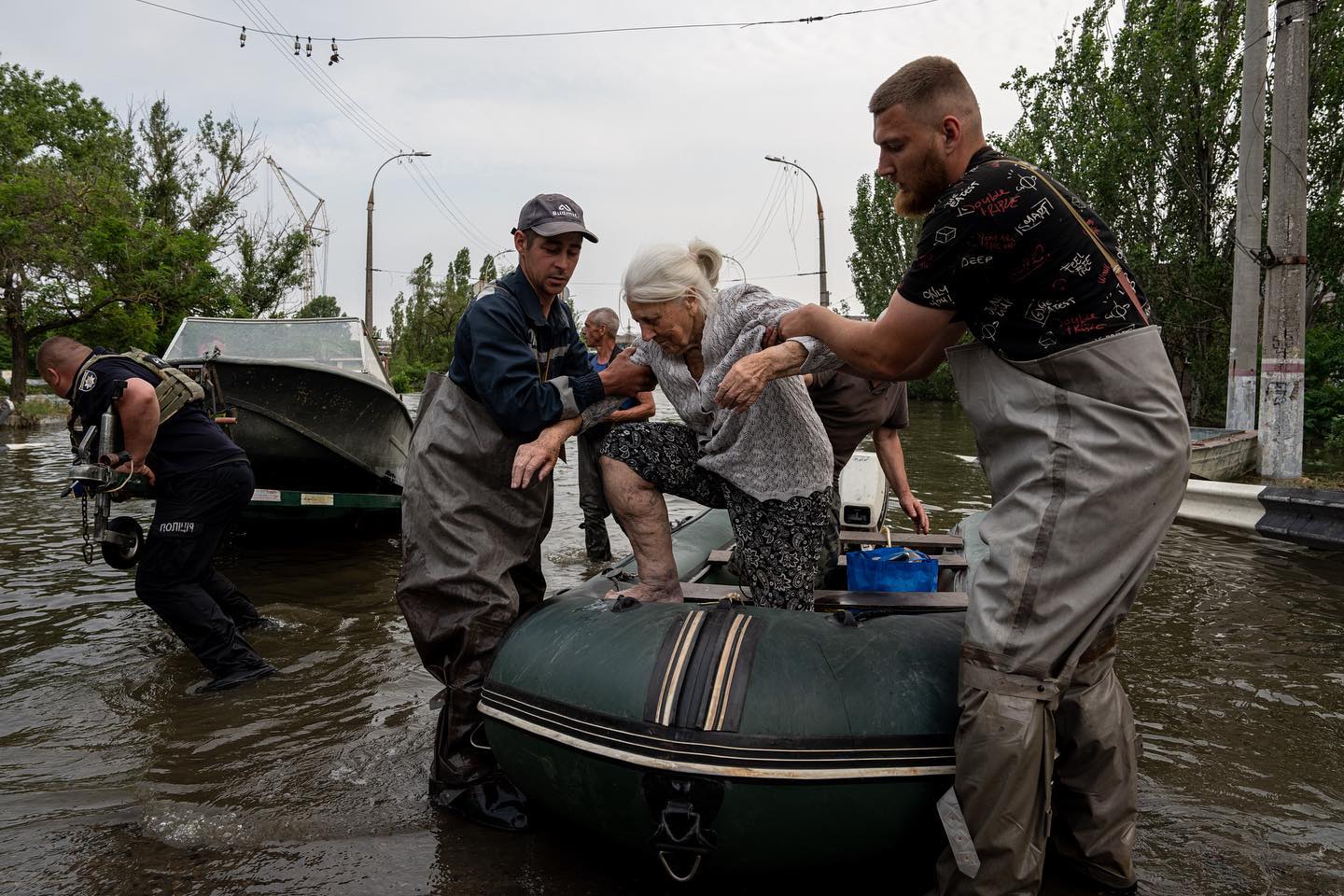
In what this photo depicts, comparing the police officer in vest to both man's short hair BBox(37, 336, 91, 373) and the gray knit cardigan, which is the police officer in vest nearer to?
man's short hair BBox(37, 336, 91, 373)

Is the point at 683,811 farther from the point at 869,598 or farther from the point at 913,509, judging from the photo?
the point at 913,509

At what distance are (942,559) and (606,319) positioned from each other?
369 centimetres

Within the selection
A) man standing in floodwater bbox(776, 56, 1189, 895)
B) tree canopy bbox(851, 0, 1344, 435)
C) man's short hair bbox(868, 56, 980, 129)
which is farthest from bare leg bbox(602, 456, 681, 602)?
tree canopy bbox(851, 0, 1344, 435)

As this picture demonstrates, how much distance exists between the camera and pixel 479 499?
296 cm

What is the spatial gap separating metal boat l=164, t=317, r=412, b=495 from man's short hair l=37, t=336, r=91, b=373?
196 cm

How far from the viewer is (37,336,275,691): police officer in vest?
4.31 metres

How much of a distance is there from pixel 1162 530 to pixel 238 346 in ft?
29.8

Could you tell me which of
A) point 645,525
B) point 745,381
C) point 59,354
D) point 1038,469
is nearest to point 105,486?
point 59,354

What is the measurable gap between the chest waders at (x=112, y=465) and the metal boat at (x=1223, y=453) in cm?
1044

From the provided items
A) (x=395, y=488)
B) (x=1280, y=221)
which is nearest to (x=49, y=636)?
(x=395, y=488)

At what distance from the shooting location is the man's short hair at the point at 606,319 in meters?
7.12

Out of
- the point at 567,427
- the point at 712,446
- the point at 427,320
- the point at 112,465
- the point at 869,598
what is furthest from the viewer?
the point at 427,320

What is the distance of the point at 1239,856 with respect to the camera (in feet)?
8.96

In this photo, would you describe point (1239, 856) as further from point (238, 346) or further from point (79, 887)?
point (238, 346)
